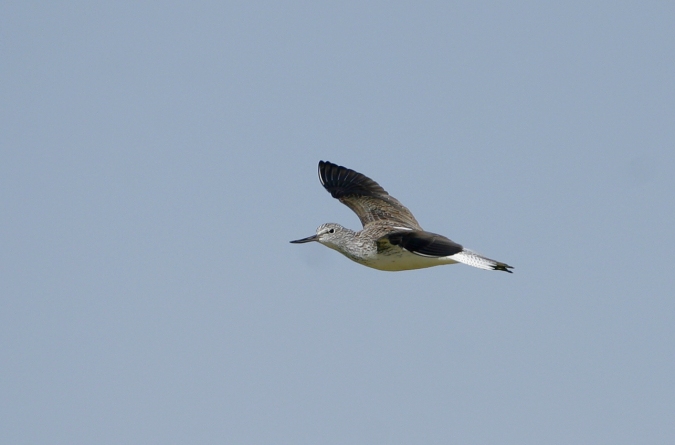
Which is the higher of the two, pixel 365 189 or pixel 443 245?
pixel 365 189

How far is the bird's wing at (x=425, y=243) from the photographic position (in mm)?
22453

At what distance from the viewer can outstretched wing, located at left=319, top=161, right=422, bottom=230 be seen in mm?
28734

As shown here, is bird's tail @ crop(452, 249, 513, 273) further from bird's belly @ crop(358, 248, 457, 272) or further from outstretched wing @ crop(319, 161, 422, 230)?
outstretched wing @ crop(319, 161, 422, 230)

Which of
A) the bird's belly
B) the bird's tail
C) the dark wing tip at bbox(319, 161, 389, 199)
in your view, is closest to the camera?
the bird's tail

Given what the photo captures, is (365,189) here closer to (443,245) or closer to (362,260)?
(362,260)

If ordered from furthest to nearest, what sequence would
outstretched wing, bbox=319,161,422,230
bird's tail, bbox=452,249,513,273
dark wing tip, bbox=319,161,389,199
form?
dark wing tip, bbox=319,161,389,199, outstretched wing, bbox=319,161,422,230, bird's tail, bbox=452,249,513,273

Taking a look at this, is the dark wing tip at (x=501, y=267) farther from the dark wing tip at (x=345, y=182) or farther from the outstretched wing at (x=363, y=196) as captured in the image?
the dark wing tip at (x=345, y=182)

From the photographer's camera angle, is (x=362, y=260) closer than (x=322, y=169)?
Yes

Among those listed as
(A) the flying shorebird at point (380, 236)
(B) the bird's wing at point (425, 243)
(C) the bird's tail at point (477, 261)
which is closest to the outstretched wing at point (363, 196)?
(A) the flying shorebird at point (380, 236)

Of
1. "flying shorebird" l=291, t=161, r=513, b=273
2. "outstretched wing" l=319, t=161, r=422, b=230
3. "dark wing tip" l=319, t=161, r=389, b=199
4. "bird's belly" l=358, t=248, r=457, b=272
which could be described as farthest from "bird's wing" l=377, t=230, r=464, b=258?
"dark wing tip" l=319, t=161, r=389, b=199

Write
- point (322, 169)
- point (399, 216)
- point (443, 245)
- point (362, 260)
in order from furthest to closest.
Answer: point (322, 169) → point (399, 216) → point (362, 260) → point (443, 245)

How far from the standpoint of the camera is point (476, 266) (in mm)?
22844

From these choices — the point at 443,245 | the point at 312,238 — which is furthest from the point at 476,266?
the point at 312,238

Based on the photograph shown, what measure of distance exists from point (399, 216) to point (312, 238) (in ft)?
10.5
